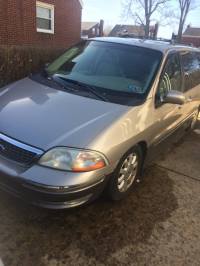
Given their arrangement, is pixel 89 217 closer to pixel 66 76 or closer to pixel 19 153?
pixel 19 153

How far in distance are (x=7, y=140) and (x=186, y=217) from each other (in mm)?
2064

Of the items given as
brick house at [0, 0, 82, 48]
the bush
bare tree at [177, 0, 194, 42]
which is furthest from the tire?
bare tree at [177, 0, 194, 42]

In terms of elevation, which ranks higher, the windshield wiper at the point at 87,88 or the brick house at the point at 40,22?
the brick house at the point at 40,22

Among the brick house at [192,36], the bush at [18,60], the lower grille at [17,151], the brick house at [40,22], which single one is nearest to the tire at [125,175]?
the lower grille at [17,151]

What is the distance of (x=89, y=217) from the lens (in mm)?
2918

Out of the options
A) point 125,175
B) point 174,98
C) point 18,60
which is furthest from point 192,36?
point 125,175

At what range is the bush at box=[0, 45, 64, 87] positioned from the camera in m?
6.30

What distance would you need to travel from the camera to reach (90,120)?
2.75 metres

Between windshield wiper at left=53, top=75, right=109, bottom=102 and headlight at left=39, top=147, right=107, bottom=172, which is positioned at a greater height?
windshield wiper at left=53, top=75, right=109, bottom=102

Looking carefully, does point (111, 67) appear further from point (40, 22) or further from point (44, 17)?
point (44, 17)

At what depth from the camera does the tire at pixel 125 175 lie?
Answer: 9.55 feet

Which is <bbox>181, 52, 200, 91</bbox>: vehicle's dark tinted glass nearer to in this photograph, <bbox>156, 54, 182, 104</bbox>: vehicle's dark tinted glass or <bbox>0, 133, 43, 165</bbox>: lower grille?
<bbox>156, 54, 182, 104</bbox>: vehicle's dark tinted glass

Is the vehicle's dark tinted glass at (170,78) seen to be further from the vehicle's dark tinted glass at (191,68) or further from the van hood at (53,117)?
the van hood at (53,117)

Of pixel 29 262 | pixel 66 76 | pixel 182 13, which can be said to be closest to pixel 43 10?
pixel 66 76
